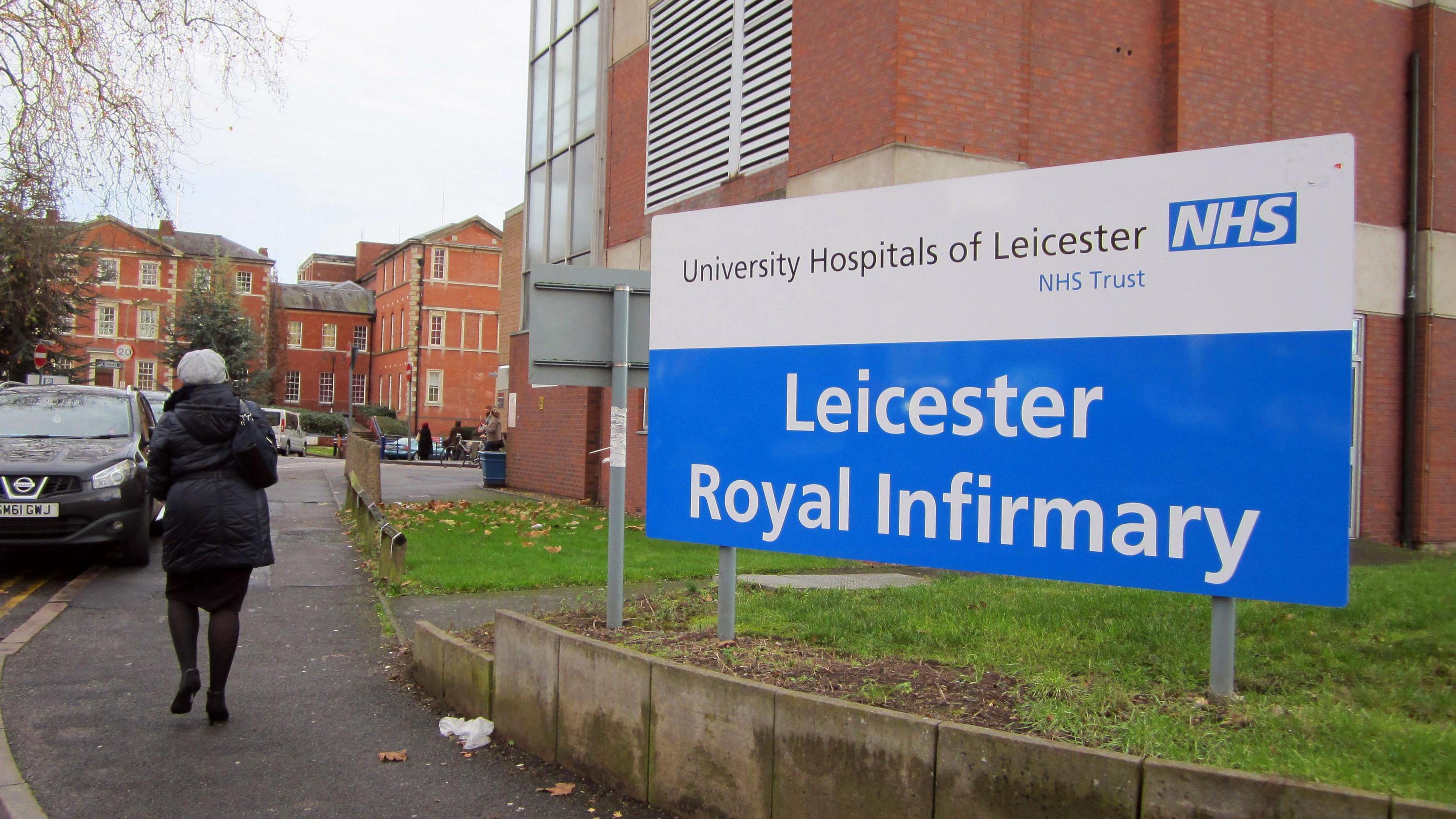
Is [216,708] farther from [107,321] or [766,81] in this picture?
[107,321]

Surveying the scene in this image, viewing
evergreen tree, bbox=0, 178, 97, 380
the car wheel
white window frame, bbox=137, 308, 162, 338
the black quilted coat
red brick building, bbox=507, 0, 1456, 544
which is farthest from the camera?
white window frame, bbox=137, 308, 162, 338

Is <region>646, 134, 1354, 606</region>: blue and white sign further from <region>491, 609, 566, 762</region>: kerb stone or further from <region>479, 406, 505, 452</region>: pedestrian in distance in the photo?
<region>479, 406, 505, 452</region>: pedestrian in distance

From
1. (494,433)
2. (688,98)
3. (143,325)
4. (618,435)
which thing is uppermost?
(143,325)

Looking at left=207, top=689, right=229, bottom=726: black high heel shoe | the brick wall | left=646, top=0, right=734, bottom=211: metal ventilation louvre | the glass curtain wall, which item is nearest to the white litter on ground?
left=207, top=689, right=229, bottom=726: black high heel shoe

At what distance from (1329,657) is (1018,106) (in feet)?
24.6

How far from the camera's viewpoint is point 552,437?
19.0m

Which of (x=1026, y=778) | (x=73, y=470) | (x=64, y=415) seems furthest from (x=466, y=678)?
(x=64, y=415)

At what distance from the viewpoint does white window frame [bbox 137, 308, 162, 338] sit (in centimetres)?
6506

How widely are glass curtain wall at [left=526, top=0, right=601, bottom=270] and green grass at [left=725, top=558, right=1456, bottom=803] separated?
12.5m

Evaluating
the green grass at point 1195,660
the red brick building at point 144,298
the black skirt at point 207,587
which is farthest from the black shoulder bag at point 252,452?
the red brick building at point 144,298

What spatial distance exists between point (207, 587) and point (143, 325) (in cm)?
7021

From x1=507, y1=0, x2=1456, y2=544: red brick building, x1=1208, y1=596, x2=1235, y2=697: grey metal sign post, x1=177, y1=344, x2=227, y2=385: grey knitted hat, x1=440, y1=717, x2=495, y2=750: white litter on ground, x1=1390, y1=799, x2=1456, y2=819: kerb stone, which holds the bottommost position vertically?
x1=440, y1=717, x2=495, y2=750: white litter on ground

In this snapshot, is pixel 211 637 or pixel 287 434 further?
pixel 287 434

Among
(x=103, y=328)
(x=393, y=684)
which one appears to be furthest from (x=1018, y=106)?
(x=103, y=328)
